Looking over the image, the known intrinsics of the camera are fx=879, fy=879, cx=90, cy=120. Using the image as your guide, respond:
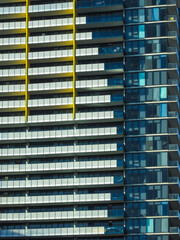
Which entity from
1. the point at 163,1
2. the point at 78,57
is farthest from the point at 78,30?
the point at 163,1

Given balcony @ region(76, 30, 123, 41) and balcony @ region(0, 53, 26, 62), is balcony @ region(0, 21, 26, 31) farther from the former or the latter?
balcony @ region(76, 30, 123, 41)

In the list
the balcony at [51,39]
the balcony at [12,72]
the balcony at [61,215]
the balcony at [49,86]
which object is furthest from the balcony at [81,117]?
the balcony at [61,215]

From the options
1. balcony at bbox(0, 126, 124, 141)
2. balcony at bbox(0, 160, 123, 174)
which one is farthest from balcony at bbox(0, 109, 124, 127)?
balcony at bbox(0, 160, 123, 174)

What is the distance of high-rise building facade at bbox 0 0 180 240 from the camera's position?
474 ft

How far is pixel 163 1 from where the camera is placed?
151250mm

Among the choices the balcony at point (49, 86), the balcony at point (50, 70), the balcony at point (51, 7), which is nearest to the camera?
the balcony at point (49, 86)

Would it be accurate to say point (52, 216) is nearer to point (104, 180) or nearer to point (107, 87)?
point (104, 180)

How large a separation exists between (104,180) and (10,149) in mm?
17360

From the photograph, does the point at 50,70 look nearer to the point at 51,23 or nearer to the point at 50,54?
the point at 50,54

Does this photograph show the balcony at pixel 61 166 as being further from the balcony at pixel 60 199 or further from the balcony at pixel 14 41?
the balcony at pixel 14 41

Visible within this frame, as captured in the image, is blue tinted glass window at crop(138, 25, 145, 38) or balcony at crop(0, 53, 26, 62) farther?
balcony at crop(0, 53, 26, 62)

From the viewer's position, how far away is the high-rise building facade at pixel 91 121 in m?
145

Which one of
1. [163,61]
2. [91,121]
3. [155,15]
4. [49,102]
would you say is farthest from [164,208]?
[155,15]

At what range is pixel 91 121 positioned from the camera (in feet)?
490
